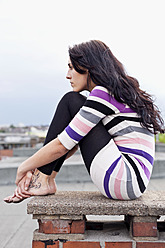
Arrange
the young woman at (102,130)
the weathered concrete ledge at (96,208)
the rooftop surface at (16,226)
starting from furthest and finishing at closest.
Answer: the rooftop surface at (16,226), the young woman at (102,130), the weathered concrete ledge at (96,208)

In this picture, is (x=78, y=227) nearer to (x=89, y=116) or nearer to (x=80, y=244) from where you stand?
(x=80, y=244)

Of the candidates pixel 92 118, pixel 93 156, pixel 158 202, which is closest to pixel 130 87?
pixel 92 118

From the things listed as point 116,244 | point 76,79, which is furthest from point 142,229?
point 76,79

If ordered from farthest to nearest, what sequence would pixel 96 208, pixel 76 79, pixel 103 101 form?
pixel 76 79 → pixel 103 101 → pixel 96 208

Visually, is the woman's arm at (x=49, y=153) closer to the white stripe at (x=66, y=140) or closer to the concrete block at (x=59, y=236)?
the white stripe at (x=66, y=140)

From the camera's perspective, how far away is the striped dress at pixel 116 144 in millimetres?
1717

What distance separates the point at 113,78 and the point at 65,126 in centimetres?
40

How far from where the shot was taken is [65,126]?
1.86 meters

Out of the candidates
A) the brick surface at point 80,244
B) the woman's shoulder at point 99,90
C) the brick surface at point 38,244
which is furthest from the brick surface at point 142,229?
the woman's shoulder at point 99,90

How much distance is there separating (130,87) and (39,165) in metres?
0.71

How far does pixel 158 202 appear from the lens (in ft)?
5.53

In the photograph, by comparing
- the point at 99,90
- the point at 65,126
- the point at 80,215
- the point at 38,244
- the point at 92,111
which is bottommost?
the point at 38,244

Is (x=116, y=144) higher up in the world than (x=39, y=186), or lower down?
higher up

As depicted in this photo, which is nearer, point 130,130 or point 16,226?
point 130,130
